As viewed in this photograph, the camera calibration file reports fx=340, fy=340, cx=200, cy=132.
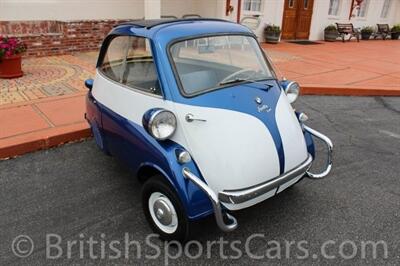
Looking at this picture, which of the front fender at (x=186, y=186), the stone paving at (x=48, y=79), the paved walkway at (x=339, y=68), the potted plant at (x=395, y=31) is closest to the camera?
the front fender at (x=186, y=186)

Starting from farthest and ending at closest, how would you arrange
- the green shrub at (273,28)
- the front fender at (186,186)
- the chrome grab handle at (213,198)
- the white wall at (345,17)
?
the white wall at (345,17), the green shrub at (273,28), the front fender at (186,186), the chrome grab handle at (213,198)

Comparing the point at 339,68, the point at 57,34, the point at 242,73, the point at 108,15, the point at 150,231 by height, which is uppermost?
the point at 108,15

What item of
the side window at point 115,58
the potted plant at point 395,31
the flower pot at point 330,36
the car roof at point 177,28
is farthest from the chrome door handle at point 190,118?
the potted plant at point 395,31

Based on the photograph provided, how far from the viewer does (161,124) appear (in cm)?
240

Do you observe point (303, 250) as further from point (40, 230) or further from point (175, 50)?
point (40, 230)

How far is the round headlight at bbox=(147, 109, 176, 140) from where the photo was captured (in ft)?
7.74

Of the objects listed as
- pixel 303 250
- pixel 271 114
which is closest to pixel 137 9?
pixel 271 114

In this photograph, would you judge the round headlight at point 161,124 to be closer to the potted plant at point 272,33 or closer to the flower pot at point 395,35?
the potted plant at point 272,33

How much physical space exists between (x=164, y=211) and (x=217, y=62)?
1.45 m

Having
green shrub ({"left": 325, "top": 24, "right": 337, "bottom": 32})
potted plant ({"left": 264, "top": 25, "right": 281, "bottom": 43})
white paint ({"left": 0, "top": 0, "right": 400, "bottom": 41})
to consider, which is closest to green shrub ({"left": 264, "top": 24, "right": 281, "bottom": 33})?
potted plant ({"left": 264, "top": 25, "right": 281, "bottom": 43})

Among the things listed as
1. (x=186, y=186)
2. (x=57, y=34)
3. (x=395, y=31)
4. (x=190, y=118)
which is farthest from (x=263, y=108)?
(x=395, y=31)

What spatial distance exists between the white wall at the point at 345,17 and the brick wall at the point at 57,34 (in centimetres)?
887

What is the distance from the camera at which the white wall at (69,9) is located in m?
8.30

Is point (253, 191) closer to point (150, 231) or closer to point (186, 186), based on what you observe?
point (186, 186)
